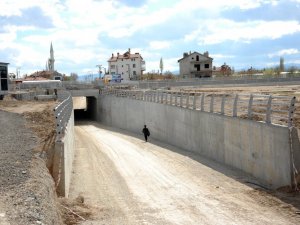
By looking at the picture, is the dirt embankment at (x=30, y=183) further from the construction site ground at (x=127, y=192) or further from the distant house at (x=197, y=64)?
the distant house at (x=197, y=64)

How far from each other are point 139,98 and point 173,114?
12850 millimetres

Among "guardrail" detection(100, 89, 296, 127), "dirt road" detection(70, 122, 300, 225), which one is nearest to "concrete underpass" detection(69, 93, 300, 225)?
"dirt road" detection(70, 122, 300, 225)

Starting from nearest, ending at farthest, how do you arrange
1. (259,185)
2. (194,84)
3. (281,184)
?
(281,184), (259,185), (194,84)

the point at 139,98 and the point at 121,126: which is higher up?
the point at 139,98

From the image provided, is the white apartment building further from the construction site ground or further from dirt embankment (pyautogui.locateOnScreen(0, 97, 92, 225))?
dirt embankment (pyautogui.locateOnScreen(0, 97, 92, 225))

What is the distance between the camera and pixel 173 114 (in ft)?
106

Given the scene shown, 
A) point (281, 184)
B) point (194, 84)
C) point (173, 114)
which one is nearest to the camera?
point (281, 184)

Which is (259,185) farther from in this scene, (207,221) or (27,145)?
(27,145)

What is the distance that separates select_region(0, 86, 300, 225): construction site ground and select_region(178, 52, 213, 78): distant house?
340 ft

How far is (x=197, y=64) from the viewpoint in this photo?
126438 mm

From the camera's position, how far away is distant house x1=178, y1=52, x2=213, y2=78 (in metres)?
126

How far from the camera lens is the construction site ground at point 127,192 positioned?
414 inches

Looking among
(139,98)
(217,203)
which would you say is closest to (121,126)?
(139,98)

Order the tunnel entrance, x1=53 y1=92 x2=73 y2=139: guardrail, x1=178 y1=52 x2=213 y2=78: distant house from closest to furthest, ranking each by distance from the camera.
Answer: x1=53 y1=92 x2=73 y2=139: guardrail, the tunnel entrance, x1=178 y1=52 x2=213 y2=78: distant house
